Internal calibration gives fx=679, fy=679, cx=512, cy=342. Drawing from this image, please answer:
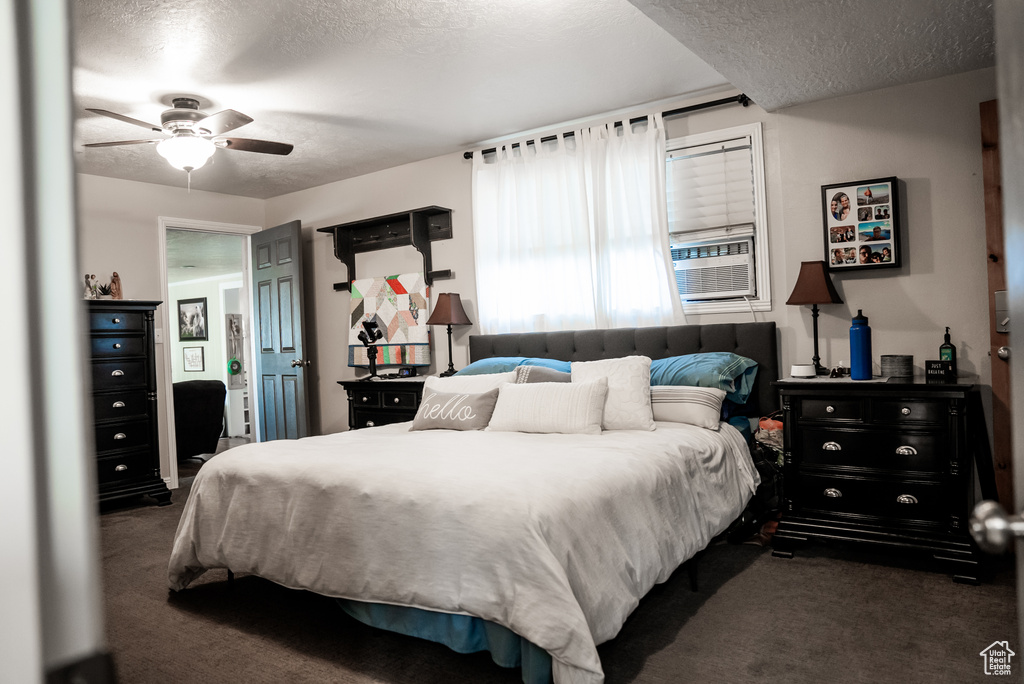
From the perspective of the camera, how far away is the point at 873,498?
10.4 ft

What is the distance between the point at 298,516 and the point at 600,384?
1.52 metres

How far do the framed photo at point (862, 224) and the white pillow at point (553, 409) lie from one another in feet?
5.04

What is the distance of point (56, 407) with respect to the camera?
0.34 metres

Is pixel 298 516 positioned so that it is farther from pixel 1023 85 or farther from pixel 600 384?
pixel 1023 85

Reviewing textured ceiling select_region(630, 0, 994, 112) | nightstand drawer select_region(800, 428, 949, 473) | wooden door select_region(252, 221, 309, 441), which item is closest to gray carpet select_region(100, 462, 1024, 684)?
nightstand drawer select_region(800, 428, 949, 473)

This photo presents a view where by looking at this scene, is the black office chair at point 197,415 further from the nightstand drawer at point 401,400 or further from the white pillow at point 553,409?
the white pillow at point 553,409

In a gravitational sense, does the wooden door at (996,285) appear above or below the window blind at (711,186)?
below

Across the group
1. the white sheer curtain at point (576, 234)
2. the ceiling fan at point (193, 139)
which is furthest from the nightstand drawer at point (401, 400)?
the ceiling fan at point (193, 139)

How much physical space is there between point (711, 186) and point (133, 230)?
4.60m

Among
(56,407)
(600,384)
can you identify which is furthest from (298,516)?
(56,407)

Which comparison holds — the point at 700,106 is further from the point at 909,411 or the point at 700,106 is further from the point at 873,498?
the point at 873,498

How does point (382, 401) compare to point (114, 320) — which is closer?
point (114, 320)

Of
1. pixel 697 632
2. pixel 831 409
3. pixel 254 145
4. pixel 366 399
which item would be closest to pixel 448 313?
pixel 366 399

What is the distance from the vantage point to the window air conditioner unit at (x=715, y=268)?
402cm
